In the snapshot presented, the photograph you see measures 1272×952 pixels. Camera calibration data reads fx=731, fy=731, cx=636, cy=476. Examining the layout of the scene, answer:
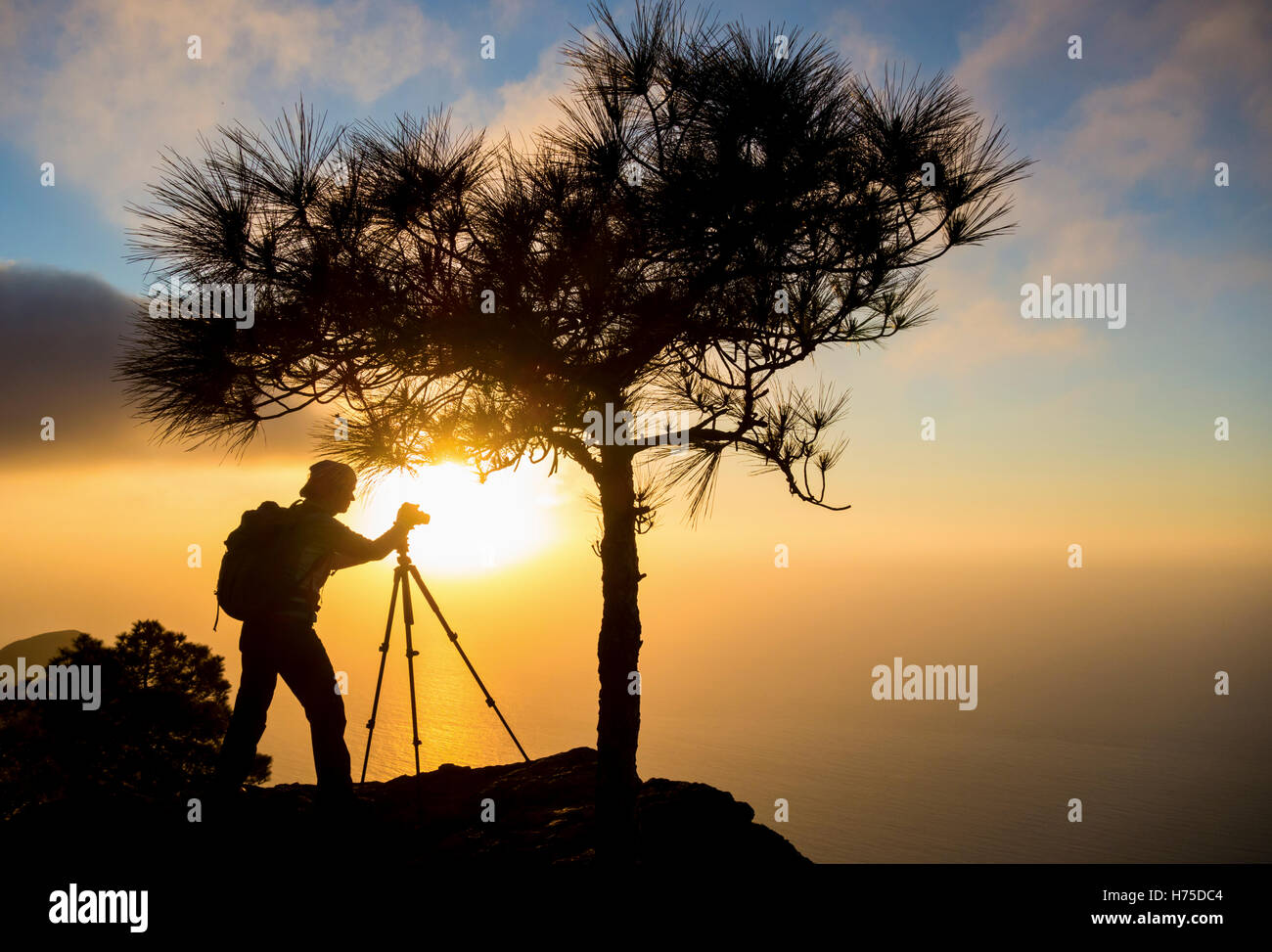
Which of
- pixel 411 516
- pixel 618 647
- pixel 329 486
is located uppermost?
pixel 329 486

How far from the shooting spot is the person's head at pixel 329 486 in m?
3.57

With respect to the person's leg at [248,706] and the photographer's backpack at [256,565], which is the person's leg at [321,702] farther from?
the photographer's backpack at [256,565]

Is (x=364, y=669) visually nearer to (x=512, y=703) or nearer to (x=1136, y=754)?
(x=512, y=703)

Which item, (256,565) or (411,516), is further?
(411,516)

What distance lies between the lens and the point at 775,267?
3441 mm

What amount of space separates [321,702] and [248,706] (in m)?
0.33

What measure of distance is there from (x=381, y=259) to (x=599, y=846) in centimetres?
298

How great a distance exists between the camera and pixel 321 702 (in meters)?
3.31

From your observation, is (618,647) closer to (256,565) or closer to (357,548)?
(357,548)

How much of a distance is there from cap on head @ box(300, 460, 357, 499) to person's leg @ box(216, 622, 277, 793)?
67cm

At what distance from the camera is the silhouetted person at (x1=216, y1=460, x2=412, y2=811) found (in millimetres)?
3279

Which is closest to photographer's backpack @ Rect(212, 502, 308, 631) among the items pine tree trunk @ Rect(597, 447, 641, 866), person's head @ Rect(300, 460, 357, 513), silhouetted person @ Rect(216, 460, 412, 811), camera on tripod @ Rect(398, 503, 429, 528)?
silhouetted person @ Rect(216, 460, 412, 811)

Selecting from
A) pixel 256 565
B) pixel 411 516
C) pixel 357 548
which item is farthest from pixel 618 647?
pixel 256 565
